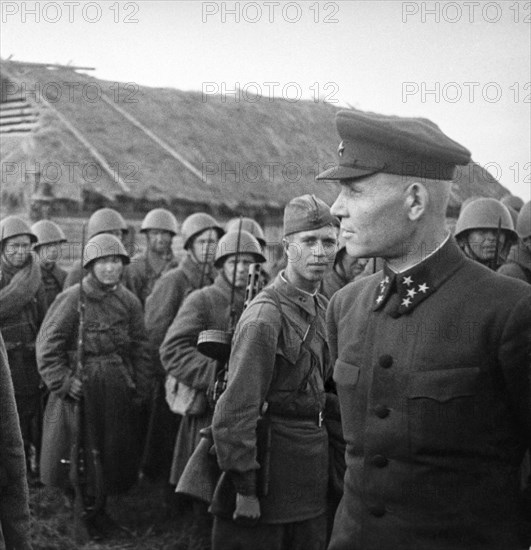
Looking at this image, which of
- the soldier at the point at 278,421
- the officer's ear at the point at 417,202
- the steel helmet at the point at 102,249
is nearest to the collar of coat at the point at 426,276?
the officer's ear at the point at 417,202

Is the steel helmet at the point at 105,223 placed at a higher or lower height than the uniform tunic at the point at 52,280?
higher

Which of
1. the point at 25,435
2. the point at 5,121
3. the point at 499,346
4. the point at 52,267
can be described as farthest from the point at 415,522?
the point at 5,121

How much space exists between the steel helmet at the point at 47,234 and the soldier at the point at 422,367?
784cm

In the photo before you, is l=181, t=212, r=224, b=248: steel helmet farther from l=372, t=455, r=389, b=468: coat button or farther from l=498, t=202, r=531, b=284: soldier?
l=372, t=455, r=389, b=468: coat button

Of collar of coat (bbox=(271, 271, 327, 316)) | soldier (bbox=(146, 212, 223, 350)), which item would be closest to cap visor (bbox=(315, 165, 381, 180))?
collar of coat (bbox=(271, 271, 327, 316))

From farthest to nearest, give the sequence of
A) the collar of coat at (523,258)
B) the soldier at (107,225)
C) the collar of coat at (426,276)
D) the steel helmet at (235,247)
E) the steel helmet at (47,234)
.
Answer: the soldier at (107,225), the steel helmet at (47,234), the steel helmet at (235,247), the collar of coat at (523,258), the collar of coat at (426,276)

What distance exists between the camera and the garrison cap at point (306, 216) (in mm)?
5297

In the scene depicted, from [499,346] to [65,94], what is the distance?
15226 mm

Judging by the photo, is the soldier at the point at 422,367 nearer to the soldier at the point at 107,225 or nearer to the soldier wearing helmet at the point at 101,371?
the soldier wearing helmet at the point at 101,371

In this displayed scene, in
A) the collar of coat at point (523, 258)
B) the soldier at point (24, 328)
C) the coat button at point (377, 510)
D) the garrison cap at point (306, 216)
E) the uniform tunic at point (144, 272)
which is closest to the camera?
the coat button at point (377, 510)

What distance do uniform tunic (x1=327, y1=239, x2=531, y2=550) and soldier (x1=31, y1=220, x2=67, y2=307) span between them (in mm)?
6971

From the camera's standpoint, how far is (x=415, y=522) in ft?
9.37

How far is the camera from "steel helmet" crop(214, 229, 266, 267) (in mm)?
7238

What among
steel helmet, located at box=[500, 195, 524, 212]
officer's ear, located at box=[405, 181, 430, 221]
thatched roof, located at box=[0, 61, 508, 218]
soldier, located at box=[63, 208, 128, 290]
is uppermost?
thatched roof, located at box=[0, 61, 508, 218]
